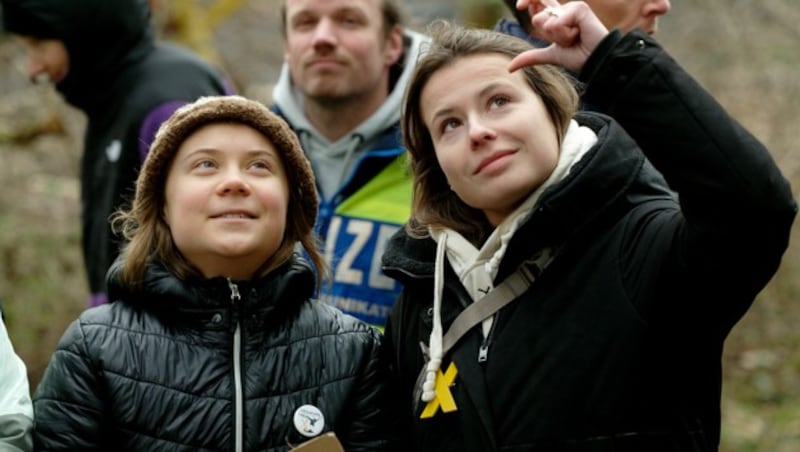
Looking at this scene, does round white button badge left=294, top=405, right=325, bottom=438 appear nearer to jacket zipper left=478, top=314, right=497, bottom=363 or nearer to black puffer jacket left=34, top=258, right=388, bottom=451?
black puffer jacket left=34, top=258, right=388, bottom=451

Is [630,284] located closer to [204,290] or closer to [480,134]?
[480,134]

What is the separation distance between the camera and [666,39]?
9.84 m

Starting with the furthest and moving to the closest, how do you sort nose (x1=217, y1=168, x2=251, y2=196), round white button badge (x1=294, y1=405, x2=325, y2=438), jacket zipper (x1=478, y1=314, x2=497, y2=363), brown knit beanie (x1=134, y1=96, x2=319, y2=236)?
brown knit beanie (x1=134, y1=96, x2=319, y2=236) → nose (x1=217, y1=168, x2=251, y2=196) → round white button badge (x1=294, y1=405, x2=325, y2=438) → jacket zipper (x1=478, y1=314, x2=497, y2=363)

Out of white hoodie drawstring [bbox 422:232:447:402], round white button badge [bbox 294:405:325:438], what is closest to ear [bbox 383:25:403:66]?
white hoodie drawstring [bbox 422:232:447:402]

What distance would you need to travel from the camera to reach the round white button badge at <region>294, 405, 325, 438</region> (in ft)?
10.4

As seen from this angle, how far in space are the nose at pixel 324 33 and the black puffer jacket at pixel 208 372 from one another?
1726 mm

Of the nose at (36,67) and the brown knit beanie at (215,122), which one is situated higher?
the nose at (36,67)

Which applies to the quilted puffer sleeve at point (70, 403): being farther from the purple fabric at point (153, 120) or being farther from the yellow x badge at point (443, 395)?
the purple fabric at point (153, 120)

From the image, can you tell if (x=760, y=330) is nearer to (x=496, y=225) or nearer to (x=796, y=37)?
(x=796, y=37)

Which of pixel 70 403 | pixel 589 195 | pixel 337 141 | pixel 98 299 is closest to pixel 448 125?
pixel 589 195

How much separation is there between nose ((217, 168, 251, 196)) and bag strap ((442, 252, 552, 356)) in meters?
0.68

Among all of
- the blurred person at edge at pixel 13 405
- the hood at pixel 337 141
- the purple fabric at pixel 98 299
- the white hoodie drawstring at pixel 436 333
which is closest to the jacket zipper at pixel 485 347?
the white hoodie drawstring at pixel 436 333

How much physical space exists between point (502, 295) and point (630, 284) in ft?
1.14

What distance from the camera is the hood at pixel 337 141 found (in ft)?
15.9
